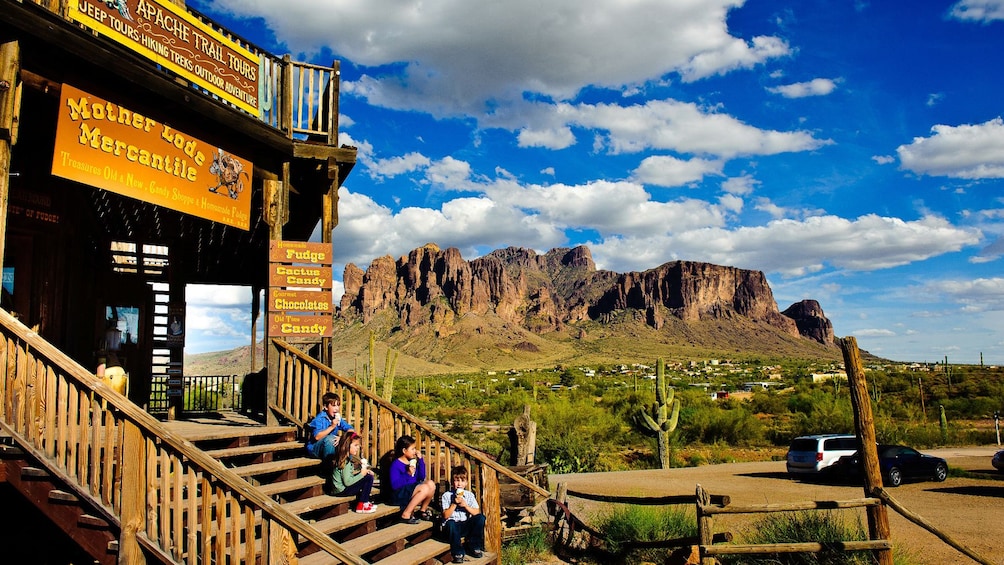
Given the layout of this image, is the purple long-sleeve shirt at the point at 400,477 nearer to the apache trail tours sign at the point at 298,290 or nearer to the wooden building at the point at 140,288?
the wooden building at the point at 140,288

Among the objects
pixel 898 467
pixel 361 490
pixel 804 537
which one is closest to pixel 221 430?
pixel 361 490

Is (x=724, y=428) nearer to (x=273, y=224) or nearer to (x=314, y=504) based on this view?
(x=273, y=224)

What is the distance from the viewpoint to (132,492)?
199 inches

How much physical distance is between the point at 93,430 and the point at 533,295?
16616 cm

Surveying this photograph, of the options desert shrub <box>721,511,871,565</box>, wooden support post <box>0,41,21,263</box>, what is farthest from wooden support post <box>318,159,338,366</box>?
desert shrub <box>721,511,871,565</box>

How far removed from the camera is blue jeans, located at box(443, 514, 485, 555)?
745cm

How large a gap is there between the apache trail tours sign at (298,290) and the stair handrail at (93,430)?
3.58 m

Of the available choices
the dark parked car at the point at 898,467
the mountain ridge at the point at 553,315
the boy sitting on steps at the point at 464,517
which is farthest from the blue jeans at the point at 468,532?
the mountain ridge at the point at 553,315

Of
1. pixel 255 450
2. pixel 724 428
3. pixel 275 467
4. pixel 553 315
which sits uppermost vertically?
pixel 553 315

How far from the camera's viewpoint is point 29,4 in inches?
246

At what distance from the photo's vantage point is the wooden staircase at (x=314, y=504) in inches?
264

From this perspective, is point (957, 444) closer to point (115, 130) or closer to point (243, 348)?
point (115, 130)

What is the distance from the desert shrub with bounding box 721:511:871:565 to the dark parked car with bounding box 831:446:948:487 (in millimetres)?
9410

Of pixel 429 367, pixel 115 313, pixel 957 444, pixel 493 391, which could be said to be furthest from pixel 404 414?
pixel 429 367
